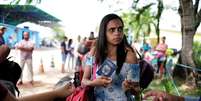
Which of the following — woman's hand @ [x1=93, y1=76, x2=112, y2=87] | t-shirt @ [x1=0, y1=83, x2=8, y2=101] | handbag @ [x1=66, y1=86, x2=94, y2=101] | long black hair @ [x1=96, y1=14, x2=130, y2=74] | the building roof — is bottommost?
handbag @ [x1=66, y1=86, x2=94, y2=101]

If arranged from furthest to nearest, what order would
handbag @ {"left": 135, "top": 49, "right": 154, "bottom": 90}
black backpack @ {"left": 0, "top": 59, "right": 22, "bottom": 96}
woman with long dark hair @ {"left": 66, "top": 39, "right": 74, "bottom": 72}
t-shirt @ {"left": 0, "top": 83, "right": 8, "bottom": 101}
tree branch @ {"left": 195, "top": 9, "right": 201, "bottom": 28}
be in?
woman with long dark hair @ {"left": 66, "top": 39, "right": 74, "bottom": 72}
tree branch @ {"left": 195, "top": 9, "right": 201, "bottom": 28}
handbag @ {"left": 135, "top": 49, "right": 154, "bottom": 90}
black backpack @ {"left": 0, "top": 59, "right": 22, "bottom": 96}
t-shirt @ {"left": 0, "top": 83, "right": 8, "bottom": 101}

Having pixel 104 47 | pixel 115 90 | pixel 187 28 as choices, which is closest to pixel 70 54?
pixel 187 28

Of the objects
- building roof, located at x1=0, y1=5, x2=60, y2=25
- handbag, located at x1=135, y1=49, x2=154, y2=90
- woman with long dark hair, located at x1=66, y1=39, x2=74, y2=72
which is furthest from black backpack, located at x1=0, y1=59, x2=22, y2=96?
building roof, located at x1=0, y1=5, x2=60, y2=25

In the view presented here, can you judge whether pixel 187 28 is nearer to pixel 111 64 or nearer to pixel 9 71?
pixel 111 64

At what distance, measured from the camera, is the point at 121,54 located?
136 inches

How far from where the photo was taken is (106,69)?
3279mm

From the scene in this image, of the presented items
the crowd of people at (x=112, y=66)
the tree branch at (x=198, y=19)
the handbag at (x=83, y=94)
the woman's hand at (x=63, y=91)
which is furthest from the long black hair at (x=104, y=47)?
the tree branch at (x=198, y=19)

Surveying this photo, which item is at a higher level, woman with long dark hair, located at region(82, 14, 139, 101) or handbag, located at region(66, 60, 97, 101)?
woman with long dark hair, located at region(82, 14, 139, 101)

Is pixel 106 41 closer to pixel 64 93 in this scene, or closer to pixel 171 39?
pixel 64 93

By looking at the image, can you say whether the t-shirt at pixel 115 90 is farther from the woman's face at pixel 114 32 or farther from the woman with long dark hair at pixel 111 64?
the woman's face at pixel 114 32

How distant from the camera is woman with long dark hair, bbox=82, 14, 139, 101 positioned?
3.32 m

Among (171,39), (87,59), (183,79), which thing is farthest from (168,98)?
(171,39)

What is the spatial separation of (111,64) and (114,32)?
0.29 meters

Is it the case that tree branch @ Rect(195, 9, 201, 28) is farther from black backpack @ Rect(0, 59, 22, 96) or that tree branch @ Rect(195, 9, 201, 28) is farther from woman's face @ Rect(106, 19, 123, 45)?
black backpack @ Rect(0, 59, 22, 96)
